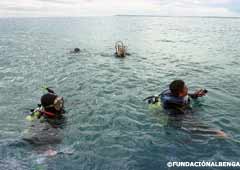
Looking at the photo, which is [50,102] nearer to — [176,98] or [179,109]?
[176,98]

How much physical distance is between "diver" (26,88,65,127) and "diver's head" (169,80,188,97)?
11.9 feet

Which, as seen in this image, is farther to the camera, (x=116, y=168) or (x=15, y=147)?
(x=15, y=147)

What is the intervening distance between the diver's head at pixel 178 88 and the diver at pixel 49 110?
362 centimetres

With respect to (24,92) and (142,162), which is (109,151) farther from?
(24,92)

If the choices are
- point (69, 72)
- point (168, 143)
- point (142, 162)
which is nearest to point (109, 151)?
point (142, 162)

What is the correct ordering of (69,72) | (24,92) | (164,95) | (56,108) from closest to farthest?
(56,108) → (164,95) → (24,92) → (69,72)

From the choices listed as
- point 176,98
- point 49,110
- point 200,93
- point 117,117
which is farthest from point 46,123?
point 200,93

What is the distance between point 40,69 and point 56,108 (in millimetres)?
11104

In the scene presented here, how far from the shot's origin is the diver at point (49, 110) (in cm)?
861

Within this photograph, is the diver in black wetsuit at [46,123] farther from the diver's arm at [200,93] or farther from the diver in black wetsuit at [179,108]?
the diver's arm at [200,93]

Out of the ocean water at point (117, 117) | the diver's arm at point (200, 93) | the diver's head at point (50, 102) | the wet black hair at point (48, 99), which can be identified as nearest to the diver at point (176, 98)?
the ocean water at point (117, 117)

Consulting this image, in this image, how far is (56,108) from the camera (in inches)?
345

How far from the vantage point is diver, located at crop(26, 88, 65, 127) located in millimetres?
8609

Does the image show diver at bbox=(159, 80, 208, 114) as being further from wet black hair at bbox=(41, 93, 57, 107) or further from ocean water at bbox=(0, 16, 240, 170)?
wet black hair at bbox=(41, 93, 57, 107)
